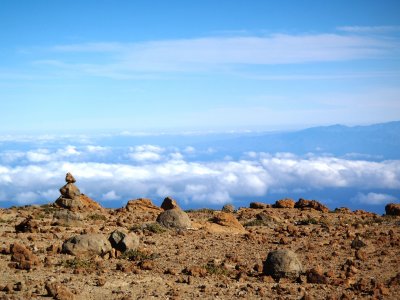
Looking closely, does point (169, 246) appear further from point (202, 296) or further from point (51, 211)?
point (51, 211)

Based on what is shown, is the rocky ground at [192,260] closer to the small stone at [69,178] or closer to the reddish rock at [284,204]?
the small stone at [69,178]

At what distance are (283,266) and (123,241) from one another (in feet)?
23.9

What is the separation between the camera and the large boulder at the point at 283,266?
17109 mm

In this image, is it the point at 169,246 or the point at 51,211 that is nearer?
the point at 169,246

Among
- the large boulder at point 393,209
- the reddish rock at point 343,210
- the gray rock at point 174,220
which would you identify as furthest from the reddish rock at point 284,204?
the gray rock at point 174,220

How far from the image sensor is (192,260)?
19703mm

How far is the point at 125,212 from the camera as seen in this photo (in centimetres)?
→ 3609

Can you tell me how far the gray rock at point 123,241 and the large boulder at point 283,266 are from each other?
628cm

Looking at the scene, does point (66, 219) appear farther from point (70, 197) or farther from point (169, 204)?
point (169, 204)

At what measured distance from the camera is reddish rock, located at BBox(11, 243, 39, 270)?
1647 centimetres

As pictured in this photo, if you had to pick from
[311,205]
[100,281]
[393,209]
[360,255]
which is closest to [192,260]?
[100,281]

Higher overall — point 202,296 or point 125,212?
point 125,212

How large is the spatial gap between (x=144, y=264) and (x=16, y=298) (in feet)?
18.3

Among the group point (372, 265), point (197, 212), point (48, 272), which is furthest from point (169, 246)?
point (197, 212)
